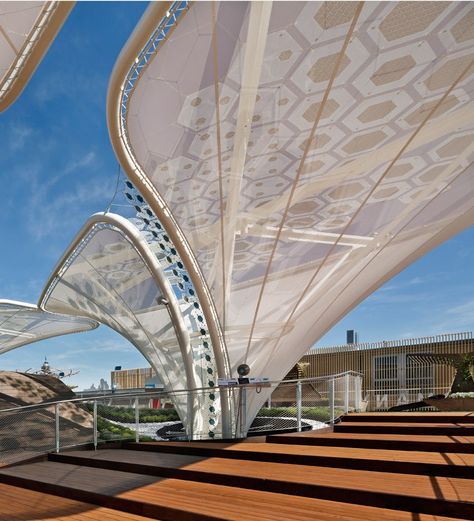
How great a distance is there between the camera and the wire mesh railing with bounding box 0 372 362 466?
10695 mm

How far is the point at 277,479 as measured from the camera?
6.55 metres

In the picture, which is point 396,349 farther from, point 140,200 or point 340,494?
point 340,494

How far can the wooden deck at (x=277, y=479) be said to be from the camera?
5.34 meters

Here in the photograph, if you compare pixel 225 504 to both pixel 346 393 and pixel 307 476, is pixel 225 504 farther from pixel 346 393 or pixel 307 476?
pixel 346 393

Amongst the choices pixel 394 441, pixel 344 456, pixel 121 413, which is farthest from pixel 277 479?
pixel 121 413

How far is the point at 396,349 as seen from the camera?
2556 cm

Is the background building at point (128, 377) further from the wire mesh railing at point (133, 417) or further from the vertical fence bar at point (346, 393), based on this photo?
the vertical fence bar at point (346, 393)

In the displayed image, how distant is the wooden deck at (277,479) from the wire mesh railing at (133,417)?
756mm

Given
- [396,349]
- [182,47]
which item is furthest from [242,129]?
[396,349]

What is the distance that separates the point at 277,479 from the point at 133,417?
560 centimetres

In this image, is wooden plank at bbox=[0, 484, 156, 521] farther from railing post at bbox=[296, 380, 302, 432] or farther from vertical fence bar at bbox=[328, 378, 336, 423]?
vertical fence bar at bbox=[328, 378, 336, 423]

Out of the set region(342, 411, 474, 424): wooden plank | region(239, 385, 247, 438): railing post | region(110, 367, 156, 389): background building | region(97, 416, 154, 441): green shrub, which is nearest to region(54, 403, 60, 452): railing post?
region(97, 416, 154, 441): green shrub

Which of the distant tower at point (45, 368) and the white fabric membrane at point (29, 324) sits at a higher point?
the white fabric membrane at point (29, 324)

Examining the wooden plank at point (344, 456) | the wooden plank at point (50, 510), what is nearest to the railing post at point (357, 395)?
the wooden plank at point (344, 456)
